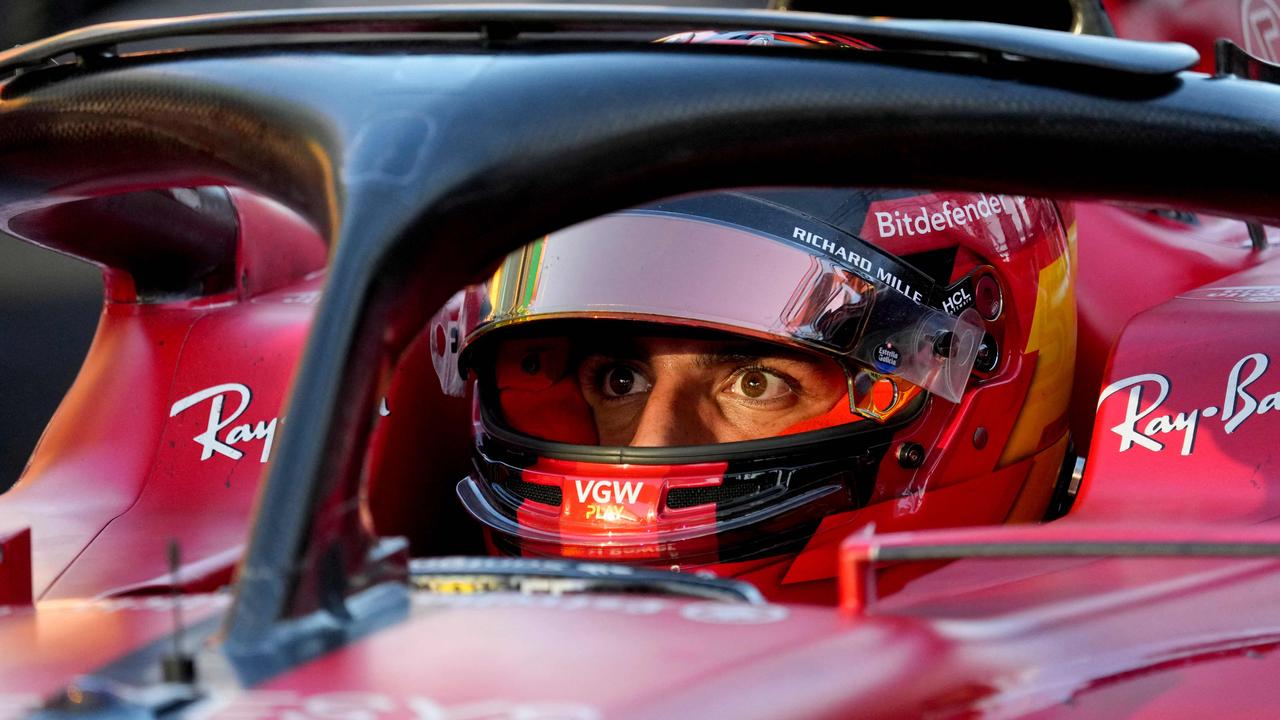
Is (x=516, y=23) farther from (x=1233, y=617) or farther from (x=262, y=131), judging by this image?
(x=1233, y=617)

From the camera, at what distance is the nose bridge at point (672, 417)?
1.53m

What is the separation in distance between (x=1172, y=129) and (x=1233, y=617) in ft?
1.11

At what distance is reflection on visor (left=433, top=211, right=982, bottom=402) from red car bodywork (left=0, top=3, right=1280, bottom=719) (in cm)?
19

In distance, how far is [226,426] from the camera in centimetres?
160

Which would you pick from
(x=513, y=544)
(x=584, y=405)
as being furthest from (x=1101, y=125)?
(x=584, y=405)

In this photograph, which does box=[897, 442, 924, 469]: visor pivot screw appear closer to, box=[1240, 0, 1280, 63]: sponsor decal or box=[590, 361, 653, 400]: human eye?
box=[590, 361, 653, 400]: human eye

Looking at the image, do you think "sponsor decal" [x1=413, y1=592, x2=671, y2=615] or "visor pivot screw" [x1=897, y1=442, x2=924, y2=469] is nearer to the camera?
"sponsor decal" [x1=413, y1=592, x2=671, y2=615]

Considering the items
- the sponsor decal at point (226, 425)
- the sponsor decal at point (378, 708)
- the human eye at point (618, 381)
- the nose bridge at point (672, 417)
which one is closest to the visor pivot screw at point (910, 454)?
the nose bridge at point (672, 417)

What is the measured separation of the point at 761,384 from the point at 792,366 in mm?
46

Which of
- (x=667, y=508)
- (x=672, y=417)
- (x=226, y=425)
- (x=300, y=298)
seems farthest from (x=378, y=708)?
(x=300, y=298)

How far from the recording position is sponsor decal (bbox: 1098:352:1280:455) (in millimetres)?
1387

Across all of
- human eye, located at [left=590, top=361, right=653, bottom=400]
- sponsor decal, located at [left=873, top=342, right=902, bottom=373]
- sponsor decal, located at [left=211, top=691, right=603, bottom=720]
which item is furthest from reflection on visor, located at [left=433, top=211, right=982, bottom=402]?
sponsor decal, located at [left=211, top=691, right=603, bottom=720]

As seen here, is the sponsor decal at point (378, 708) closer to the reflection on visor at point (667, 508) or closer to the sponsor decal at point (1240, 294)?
the reflection on visor at point (667, 508)

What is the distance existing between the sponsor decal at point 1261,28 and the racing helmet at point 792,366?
Result: 90cm
